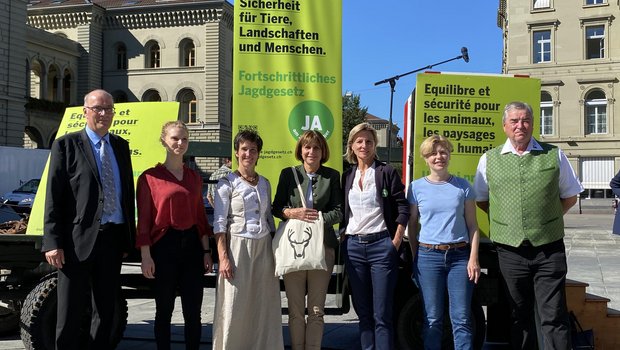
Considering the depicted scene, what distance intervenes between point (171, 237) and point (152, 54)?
163ft

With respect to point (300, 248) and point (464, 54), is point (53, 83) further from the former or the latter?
point (300, 248)

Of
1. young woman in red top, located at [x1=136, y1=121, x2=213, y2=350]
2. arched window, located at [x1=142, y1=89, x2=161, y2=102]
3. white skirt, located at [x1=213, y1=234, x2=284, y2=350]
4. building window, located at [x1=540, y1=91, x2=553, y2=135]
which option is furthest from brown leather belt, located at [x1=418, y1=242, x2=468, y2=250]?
arched window, located at [x1=142, y1=89, x2=161, y2=102]

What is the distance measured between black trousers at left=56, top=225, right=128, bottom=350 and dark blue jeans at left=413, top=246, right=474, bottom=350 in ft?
7.70

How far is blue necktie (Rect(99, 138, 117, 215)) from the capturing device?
4.52m

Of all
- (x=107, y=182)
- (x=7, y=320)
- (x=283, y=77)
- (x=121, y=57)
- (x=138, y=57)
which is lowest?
(x=7, y=320)

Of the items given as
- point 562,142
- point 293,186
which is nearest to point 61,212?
point 293,186

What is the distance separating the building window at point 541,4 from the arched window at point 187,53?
1071 inches

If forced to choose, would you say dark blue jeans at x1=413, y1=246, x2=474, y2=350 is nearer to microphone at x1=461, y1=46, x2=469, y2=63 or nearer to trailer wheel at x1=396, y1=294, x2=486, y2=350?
trailer wheel at x1=396, y1=294, x2=486, y2=350

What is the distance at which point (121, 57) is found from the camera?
52688 millimetres

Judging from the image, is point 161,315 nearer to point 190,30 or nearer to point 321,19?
point 321,19

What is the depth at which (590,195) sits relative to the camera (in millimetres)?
42875

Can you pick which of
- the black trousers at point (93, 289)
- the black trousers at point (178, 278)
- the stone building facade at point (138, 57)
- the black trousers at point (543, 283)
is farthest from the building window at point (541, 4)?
the black trousers at point (93, 289)

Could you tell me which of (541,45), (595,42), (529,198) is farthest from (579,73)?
(529,198)

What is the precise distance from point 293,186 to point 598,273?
28.5 feet
